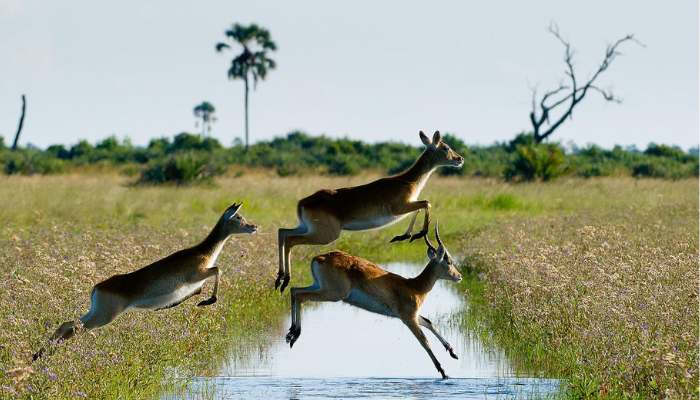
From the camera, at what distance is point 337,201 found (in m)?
10.0

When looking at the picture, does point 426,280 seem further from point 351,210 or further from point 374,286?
point 351,210

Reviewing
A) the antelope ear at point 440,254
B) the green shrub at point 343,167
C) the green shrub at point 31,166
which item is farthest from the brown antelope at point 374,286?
the green shrub at point 343,167

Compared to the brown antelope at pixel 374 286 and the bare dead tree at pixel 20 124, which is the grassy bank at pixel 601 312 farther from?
the bare dead tree at pixel 20 124

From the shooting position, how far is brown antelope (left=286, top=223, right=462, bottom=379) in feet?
36.7

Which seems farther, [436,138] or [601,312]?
[601,312]

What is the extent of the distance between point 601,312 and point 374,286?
2.04 meters

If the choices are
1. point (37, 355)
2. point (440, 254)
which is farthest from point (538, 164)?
point (37, 355)

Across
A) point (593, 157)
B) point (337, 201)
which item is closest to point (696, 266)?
point (337, 201)

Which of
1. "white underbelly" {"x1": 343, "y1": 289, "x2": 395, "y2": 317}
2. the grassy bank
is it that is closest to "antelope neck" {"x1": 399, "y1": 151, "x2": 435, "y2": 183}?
"white underbelly" {"x1": 343, "y1": 289, "x2": 395, "y2": 317}

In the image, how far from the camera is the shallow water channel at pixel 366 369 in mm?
11266

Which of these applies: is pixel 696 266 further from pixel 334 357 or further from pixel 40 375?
pixel 40 375

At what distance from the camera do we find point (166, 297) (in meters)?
10.7

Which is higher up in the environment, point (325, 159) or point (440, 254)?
point (325, 159)

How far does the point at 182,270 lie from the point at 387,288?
1.94 metres
